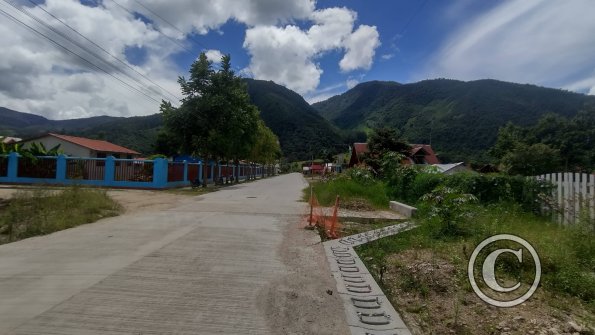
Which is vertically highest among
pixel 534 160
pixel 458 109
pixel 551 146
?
pixel 458 109

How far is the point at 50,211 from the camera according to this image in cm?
1071

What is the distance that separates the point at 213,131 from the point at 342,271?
24729mm

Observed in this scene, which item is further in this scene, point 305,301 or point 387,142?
point 387,142

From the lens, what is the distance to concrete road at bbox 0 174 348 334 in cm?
391

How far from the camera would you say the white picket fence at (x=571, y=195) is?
334 inches

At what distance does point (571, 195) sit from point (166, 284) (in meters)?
9.27

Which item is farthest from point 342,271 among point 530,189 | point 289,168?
point 289,168

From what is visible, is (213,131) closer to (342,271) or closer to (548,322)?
(342,271)

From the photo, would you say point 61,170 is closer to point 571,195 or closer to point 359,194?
point 359,194

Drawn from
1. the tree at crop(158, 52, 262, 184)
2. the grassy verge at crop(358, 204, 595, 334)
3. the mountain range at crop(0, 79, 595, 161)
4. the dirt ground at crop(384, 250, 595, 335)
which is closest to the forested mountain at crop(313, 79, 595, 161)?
the mountain range at crop(0, 79, 595, 161)

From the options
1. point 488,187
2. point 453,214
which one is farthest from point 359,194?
point 453,214

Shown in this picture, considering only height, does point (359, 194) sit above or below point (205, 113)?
below

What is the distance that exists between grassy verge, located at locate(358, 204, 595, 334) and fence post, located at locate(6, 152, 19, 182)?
25825 mm

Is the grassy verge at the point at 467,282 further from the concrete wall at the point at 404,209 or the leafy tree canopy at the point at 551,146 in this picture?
the leafy tree canopy at the point at 551,146
